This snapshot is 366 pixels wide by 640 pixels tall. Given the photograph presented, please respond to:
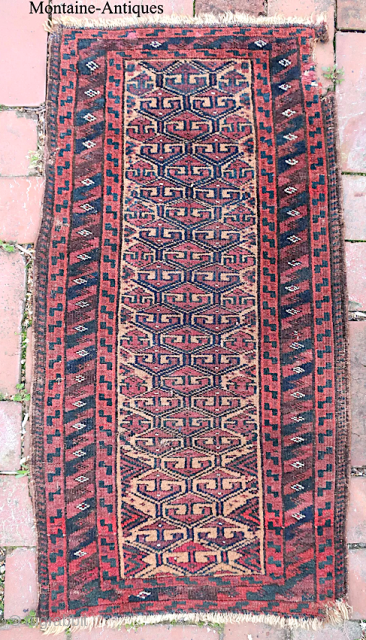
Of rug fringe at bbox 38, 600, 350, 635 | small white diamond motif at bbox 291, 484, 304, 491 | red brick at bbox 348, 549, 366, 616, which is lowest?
rug fringe at bbox 38, 600, 350, 635

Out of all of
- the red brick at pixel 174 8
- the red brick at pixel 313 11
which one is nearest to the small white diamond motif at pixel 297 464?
the red brick at pixel 313 11

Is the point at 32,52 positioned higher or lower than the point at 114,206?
higher

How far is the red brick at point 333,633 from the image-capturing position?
180 cm

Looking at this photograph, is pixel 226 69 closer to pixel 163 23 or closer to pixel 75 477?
pixel 163 23

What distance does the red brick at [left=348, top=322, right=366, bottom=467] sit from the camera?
1.83m

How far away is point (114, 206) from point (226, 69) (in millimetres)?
872

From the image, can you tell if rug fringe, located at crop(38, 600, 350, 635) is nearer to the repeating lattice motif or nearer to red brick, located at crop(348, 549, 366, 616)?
red brick, located at crop(348, 549, 366, 616)

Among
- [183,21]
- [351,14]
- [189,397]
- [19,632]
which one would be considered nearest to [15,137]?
[183,21]

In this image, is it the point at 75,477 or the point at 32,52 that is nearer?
the point at 75,477

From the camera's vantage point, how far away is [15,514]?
1.82 meters

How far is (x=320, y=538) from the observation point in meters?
1.77

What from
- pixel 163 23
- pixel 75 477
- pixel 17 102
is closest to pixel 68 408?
pixel 75 477

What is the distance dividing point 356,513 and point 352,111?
1.98 metres

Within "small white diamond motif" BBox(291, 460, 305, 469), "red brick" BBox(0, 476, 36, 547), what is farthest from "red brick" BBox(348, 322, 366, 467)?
"red brick" BBox(0, 476, 36, 547)
